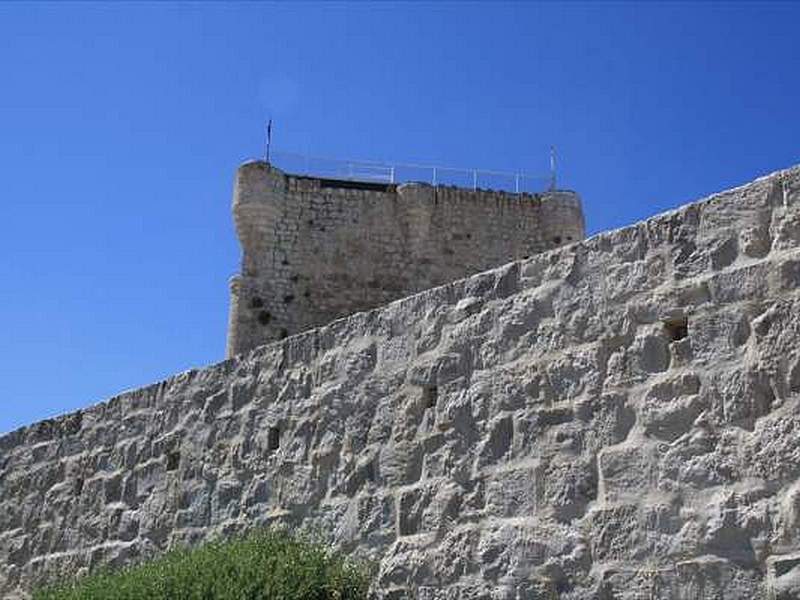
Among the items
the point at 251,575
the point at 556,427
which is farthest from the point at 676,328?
Result: the point at 251,575

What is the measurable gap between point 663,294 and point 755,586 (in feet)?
4.31

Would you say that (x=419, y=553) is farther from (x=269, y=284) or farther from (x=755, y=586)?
(x=269, y=284)

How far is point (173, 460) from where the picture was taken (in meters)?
7.80

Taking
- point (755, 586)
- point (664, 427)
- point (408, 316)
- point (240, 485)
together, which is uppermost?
point (408, 316)

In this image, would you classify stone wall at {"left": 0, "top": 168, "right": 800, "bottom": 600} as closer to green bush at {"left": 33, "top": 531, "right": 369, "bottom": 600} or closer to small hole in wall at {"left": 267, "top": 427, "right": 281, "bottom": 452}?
small hole in wall at {"left": 267, "top": 427, "right": 281, "bottom": 452}

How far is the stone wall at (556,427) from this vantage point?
445 cm

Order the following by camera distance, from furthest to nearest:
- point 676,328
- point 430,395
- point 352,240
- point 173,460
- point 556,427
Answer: point 352,240 → point 173,460 → point 430,395 → point 556,427 → point 676,328

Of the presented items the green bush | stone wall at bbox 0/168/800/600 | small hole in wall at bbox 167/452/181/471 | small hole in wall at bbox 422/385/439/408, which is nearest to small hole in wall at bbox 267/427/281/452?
stone wall at bbox 0/168/800/600

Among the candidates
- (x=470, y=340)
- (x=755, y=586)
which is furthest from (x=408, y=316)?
(x=755, y=586)

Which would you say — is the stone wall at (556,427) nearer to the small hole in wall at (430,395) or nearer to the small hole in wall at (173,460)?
the small hole in wall at (430,395)

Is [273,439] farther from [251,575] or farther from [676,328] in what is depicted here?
[676,328]

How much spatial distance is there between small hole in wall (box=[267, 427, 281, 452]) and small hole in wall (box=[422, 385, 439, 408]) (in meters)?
1.29

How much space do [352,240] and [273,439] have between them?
13970mm

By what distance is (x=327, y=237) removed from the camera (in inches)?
818
